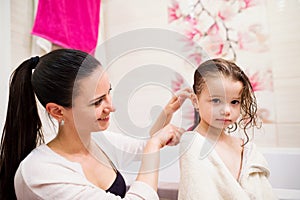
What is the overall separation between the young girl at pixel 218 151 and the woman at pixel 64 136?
76 mm

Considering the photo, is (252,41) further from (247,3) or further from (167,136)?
(167,136)

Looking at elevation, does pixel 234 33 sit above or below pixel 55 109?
above

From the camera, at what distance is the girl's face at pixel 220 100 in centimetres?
80

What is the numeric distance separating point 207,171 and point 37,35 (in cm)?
102

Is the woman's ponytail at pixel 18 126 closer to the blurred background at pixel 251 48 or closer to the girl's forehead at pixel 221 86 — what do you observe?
the girl's forehead at pixel 221 86

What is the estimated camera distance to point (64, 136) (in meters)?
0.83

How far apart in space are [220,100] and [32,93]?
509mm

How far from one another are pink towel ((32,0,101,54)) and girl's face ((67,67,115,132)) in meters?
0.70

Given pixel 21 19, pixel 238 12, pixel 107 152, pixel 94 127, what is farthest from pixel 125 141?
pixel 238 12

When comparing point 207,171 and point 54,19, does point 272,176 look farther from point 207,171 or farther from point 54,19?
point 54,19

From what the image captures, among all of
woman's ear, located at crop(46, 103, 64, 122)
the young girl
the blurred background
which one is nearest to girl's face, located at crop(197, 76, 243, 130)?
the young girl

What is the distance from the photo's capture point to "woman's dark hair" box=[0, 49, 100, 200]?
735 mm

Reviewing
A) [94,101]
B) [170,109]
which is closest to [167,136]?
[170,109]

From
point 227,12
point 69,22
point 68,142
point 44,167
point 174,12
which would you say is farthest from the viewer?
point 174,12
